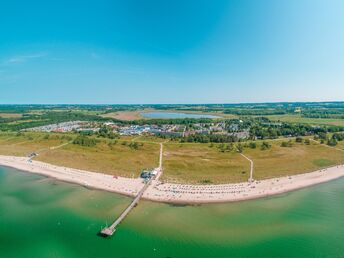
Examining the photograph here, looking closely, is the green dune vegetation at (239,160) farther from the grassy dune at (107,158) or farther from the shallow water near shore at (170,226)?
the shallow water near shore at (170,226)

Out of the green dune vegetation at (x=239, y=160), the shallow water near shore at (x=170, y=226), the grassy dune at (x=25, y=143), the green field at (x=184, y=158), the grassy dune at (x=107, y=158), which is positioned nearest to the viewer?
the shallow water near shore at (x=170, y=226)

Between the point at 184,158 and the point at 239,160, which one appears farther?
the point at 184,158

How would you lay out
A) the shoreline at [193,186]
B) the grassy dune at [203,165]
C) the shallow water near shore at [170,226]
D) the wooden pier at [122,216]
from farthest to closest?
the grassy dune at [203,165] < the shoreline at [193,186] < the wooden pier at [122,216] < the shallow water near shore at [170,226]

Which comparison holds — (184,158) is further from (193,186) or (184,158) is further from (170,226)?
(170,226)

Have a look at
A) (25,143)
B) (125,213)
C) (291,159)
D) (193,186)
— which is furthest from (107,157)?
(291,159)

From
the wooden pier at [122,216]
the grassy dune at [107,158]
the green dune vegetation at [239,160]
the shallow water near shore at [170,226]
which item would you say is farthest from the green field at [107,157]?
the shallow water near shore at [170,226]

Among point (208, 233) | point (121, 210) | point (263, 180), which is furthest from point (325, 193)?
point (121, 210)
